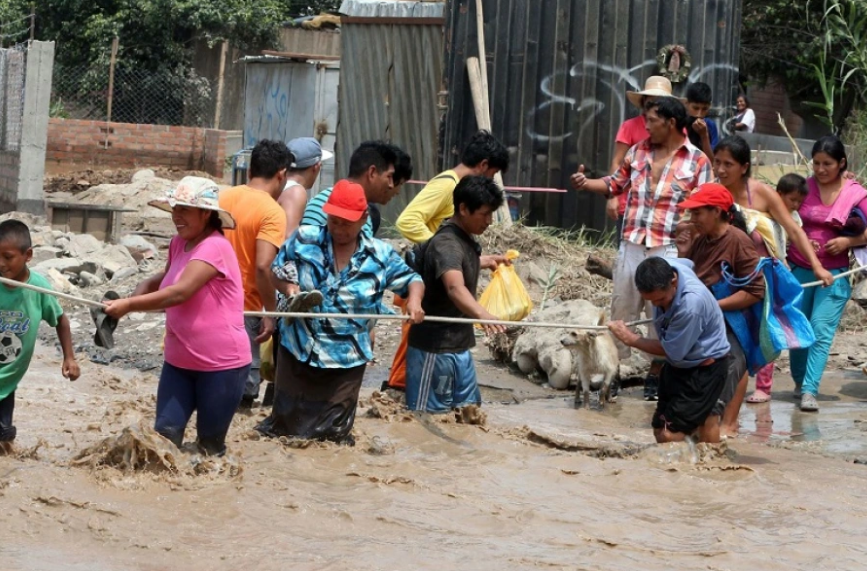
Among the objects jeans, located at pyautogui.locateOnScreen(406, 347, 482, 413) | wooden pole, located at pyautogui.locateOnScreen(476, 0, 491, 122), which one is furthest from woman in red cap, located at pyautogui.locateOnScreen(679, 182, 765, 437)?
wooden pole, located at pyautogui.locateOnScreen(476, 0, 491, 122)

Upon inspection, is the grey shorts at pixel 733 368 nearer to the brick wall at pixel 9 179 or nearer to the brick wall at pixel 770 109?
the brick wall at pixel 9 179

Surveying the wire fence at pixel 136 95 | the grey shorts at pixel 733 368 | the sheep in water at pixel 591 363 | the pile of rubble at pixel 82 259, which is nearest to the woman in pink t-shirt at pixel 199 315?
the grey shorts at pixel 733 368

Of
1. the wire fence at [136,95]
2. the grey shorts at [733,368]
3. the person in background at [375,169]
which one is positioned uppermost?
the wire fence at [136,95]

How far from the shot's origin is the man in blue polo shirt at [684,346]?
5859 millimetres

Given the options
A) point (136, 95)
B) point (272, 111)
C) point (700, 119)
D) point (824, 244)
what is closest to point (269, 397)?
point (700, 119)

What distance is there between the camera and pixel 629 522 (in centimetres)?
524

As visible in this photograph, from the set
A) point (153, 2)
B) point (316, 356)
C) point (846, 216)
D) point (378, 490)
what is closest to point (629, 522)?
point (378, 490)

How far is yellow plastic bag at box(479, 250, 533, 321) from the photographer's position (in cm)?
736

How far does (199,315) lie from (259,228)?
1379 millimetres

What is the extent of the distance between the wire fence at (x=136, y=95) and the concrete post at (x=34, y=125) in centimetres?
843

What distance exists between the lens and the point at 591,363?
313 inches

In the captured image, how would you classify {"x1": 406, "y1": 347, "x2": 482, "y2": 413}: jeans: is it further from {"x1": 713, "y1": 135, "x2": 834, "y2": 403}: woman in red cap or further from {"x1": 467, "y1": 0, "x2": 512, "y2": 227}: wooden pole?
{"x1": 467, "y1": 0, "x2": 512, "y2": 227}: wooden pole

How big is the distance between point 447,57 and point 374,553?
8.49 m

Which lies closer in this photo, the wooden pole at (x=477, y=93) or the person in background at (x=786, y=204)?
the person in background at (x=786, y=204)
